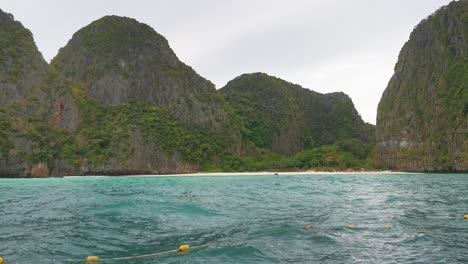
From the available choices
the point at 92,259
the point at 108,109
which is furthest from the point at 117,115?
the point at 92,259

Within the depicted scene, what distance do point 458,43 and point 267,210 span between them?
11878 cm

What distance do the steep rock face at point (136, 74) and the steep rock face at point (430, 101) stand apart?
195 ft

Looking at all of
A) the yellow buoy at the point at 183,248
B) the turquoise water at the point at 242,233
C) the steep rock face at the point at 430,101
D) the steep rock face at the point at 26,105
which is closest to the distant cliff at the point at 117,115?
the steep rock face at the point at 26,105

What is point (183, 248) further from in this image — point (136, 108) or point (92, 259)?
point (136, 108)

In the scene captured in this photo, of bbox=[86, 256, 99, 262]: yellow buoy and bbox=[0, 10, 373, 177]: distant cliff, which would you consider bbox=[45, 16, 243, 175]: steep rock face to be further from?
bbox=[86, 256, 99, 262]: yellow buoy

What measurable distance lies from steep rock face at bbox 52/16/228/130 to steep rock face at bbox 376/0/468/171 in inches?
2346

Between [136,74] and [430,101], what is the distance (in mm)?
95997

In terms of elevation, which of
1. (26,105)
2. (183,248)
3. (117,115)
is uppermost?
(117,115)

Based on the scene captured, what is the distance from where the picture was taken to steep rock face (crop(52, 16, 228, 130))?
14250 centimetres

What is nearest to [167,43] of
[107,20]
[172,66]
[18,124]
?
[172,66]

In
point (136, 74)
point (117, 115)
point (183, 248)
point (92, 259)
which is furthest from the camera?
point (136, 74)

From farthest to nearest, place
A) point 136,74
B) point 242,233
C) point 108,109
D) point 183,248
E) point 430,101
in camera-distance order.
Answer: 1. point 136,74
2. point 108,109
3. point 430,101
4. point 242,233
5. point 183,248

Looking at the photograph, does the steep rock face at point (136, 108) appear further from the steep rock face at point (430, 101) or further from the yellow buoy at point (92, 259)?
the yellow buoy at point (92, 259)

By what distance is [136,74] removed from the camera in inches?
5743
